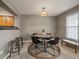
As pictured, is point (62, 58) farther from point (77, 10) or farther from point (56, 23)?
point (56, 23)

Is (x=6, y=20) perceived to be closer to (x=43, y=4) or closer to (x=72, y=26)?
(x=43, y=4)

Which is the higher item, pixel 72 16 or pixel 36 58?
pixel 72 16

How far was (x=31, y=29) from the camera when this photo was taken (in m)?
9.01

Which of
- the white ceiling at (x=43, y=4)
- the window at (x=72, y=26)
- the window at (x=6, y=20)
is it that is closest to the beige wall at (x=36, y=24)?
the window at (x=6, y=20)

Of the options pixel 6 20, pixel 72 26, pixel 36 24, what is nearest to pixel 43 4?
pixel 72 26

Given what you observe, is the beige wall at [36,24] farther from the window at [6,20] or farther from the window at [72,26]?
the window at [72,26]

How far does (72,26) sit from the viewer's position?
6324 mm

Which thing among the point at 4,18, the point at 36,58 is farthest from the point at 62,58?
the point at 4,18

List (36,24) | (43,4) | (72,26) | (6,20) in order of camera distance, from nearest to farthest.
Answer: (43,4) < (72,26) < (6,20) < (36,24)

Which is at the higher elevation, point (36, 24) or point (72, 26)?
point (36, 24)

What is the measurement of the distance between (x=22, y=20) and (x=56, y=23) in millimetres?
3294

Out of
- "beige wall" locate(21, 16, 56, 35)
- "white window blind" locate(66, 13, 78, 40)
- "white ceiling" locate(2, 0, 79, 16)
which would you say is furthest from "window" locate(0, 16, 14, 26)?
"white window blind" locate(66, 13, 78, 40)

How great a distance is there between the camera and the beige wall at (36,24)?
894 cm

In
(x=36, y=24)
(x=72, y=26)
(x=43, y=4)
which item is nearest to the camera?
(x=43, y=4)
